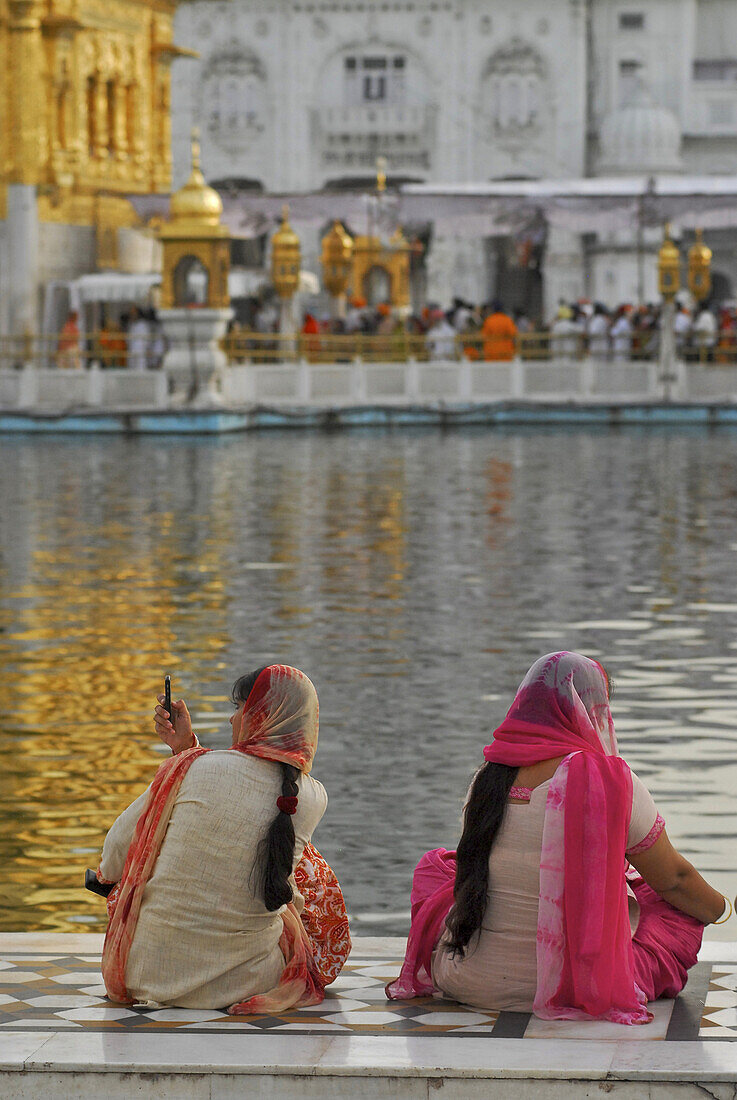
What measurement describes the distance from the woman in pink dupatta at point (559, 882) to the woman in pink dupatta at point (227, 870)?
0.31 meters

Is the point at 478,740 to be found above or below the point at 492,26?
below

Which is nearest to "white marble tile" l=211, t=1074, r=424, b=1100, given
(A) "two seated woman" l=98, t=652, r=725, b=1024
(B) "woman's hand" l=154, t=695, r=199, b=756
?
(A) "two seated woman" l=98, t=652, r=725, b=1024

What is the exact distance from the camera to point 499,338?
3266cm

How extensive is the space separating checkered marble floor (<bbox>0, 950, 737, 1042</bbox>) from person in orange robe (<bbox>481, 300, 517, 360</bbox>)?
92.0 ft

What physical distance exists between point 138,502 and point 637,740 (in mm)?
10977

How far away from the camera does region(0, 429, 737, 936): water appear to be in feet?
23.0

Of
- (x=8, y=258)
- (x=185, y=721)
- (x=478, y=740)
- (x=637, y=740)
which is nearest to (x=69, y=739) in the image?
(x=478, y=740)

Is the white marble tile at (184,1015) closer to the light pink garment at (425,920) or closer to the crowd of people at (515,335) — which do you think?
the light pink garment at (425,920)

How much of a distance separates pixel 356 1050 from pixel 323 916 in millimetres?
620

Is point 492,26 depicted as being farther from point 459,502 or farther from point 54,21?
point 459,502

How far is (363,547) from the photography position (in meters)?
15.1

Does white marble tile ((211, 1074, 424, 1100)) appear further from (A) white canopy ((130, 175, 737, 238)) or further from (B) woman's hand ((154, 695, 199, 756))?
(A) white canopy ((130, 175, 737, 238))

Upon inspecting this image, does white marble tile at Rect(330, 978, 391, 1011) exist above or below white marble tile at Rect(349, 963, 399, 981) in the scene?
above

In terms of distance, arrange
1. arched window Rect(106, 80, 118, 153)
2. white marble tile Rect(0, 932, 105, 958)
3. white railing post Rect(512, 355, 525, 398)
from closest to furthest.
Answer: white marble tile Rect(0, 932, 105, 958)
white railing post Rect(512, 355, 525, 398)
arched window Rect(106, 80, 118, 153)
